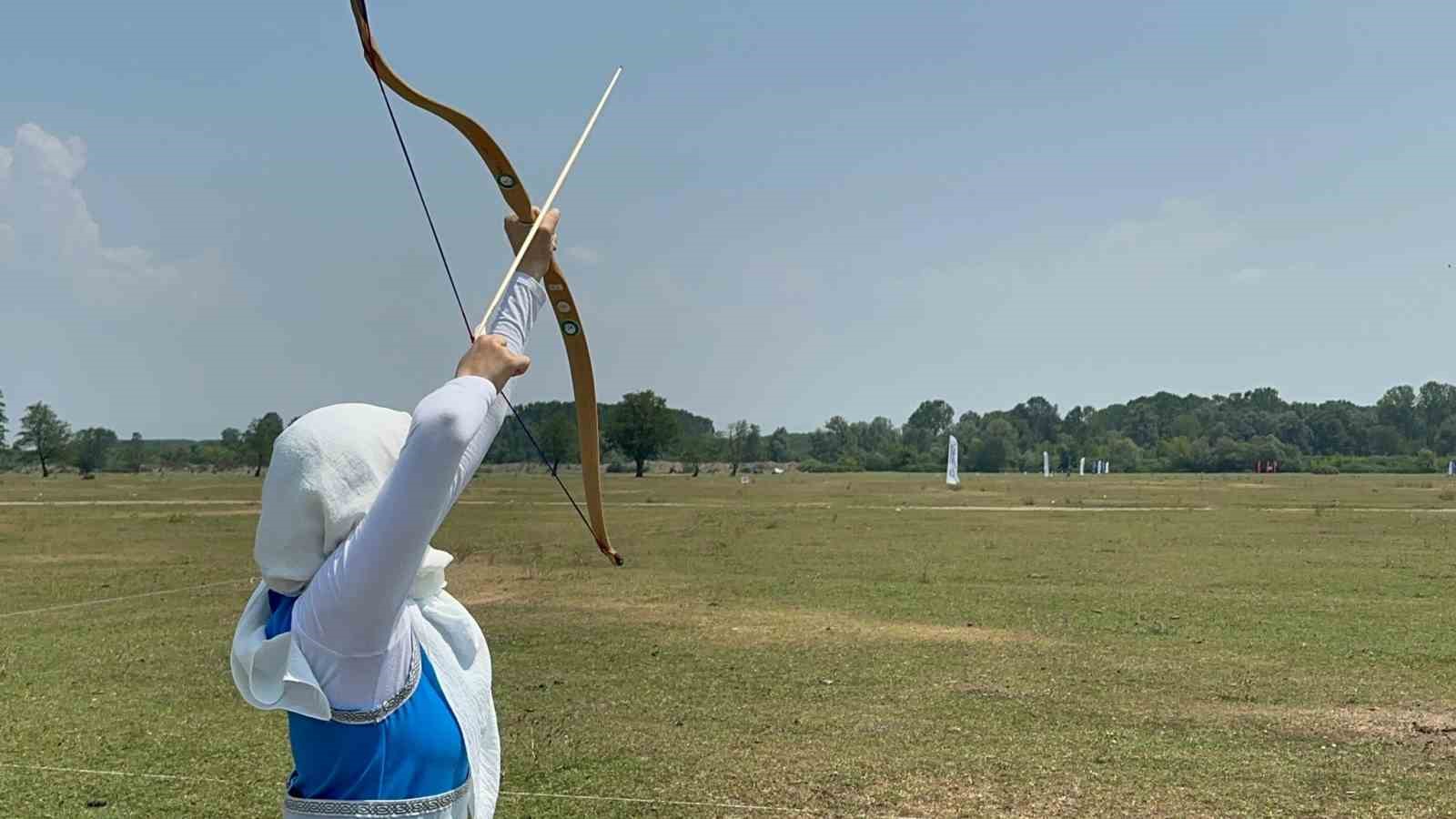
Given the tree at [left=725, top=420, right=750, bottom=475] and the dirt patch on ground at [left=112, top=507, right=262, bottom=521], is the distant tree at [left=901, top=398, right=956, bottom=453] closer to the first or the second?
the tree at [left=725, top=420, right=750, bottom=475]

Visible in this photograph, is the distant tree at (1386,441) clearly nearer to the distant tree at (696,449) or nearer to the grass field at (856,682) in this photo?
the distant tree at (696,449)

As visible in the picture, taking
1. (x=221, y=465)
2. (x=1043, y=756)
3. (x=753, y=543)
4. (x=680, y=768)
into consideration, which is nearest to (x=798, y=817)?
(x=680, y=768)

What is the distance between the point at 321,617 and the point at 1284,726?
791cm

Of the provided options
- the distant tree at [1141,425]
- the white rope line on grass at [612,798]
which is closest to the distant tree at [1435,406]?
the distant tree at [1141,425]

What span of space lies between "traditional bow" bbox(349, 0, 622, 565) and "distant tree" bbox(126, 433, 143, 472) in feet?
435

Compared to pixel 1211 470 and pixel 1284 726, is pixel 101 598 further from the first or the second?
pixel 1211 470

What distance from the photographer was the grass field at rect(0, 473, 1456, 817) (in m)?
6.74

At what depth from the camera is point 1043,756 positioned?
7367mm

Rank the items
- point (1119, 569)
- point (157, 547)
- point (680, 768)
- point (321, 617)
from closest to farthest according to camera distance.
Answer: point (321, 617) < point (680, 768) < point (1119, 569) < point (157, 547)

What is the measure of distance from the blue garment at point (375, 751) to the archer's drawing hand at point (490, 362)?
0.54 metres

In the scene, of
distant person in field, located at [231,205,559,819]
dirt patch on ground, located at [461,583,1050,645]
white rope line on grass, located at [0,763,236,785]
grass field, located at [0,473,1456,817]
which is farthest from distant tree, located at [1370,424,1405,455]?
distant person in field, located at [231,205,559,819]

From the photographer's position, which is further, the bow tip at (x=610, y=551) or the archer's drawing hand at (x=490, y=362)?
the bow tip at (x=610, y=551)

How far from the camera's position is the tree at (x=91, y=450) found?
115 m

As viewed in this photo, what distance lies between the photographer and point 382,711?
80.6 inches
